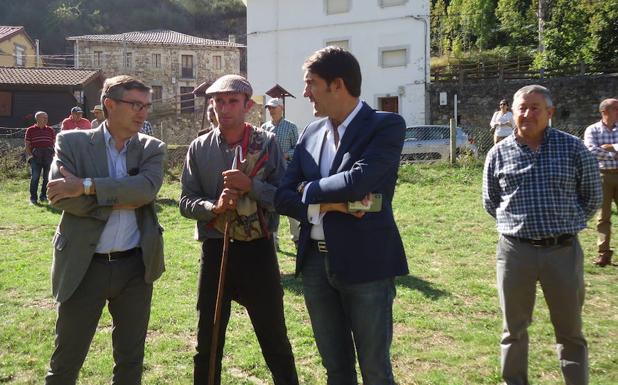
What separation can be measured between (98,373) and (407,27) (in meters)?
25.8

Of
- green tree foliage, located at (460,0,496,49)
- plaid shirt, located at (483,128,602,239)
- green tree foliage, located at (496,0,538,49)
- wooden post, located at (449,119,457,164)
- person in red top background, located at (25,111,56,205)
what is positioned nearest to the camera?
plaid shirt, located at (483,128,602,239)

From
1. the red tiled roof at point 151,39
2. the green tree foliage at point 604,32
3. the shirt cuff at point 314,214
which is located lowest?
the shirt cuff at point 314,214

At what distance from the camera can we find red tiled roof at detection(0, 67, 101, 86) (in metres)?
29.5

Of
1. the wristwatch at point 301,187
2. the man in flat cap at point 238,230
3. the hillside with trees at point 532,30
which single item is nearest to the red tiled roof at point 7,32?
the hillside with trees at point 532,30

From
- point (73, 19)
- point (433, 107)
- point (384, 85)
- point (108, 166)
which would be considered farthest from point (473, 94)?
point (73, 19)

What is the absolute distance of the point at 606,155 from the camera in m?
6.49

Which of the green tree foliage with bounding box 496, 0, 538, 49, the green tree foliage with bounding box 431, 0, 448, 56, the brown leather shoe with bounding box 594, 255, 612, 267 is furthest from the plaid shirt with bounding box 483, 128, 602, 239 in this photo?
the green tree foliage with bounding box 431, 0, 448, 56

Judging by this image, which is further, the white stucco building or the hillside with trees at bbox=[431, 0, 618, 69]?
the white stucco building

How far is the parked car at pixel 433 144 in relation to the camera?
14.6 metres

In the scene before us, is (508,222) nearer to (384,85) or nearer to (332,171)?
(332,171)

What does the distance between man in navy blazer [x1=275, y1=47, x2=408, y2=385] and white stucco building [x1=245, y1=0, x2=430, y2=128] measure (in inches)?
978

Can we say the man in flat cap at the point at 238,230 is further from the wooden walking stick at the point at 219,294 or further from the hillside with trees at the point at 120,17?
the hillside with trees at the point at 120,17

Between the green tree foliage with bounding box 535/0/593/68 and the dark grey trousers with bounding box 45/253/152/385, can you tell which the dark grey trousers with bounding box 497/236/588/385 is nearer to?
the dark grey trousers with bounding box 45/253/152/385

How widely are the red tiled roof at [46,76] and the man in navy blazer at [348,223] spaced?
29.6 m
